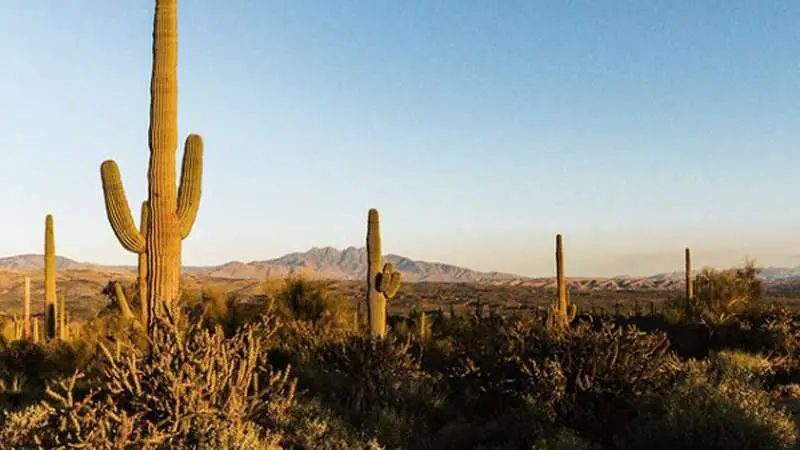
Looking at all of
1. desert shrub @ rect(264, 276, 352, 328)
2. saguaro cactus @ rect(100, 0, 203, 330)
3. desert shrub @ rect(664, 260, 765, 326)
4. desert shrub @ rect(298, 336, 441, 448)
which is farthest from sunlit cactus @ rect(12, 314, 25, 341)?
desert shrub @ rect(664, 260, 765, 326)

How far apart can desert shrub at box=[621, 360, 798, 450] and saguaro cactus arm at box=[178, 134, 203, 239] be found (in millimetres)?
7129

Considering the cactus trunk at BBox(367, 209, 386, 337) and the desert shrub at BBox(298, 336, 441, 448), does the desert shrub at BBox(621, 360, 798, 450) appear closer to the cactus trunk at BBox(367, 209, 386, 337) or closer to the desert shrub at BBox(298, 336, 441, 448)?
the desert shrub at BBox(298, 336, 441, 448)

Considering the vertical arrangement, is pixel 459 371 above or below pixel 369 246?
below

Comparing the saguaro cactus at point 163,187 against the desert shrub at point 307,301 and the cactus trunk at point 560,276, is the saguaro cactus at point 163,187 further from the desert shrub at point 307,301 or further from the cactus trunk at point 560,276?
the cactus trunk at point 560,276

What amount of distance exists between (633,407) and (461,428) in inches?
95.6

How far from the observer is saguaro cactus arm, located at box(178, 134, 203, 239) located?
11570mm

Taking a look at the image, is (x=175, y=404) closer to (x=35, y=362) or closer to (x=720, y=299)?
(x=35, y=362)

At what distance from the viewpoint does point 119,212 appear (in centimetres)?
1158

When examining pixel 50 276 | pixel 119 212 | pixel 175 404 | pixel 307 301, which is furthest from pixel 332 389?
pixel 50 276

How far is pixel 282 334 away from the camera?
69.9 ft

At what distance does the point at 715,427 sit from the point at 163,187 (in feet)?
27.2

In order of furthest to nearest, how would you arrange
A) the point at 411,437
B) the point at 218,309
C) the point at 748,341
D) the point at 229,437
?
the point at 218,309 → the point at 748,341 → the point at 411,437 → the point at 229,437

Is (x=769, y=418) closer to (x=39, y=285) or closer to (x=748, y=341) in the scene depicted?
(x=748, y=341)

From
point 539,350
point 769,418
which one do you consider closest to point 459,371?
point 539,350
